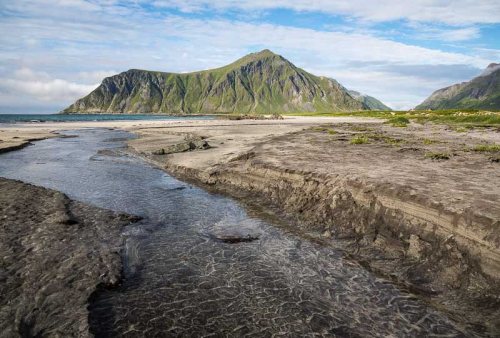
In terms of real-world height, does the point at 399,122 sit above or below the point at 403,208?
above

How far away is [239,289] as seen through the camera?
38.7 ft

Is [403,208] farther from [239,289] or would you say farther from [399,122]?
[399,122]

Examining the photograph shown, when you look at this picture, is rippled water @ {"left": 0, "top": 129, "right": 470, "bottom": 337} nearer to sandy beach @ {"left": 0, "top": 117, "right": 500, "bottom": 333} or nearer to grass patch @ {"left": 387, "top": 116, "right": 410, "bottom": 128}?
sandy beach @ {"left": 0, "top": 117, "right": 500, "bottom": 333}

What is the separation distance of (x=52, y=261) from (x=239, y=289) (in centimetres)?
694

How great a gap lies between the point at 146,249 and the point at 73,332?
19.0 ft

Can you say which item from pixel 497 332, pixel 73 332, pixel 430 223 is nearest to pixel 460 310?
pixel 497 332

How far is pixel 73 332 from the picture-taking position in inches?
355

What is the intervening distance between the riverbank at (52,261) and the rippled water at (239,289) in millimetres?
677

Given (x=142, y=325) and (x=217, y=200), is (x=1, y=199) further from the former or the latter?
(x=142, y=325)

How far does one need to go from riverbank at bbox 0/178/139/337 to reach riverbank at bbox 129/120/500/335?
9.37m

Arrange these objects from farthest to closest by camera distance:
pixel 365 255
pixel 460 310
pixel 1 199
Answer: pixel 1 199 → pixel 365 255 → pixel 460 310

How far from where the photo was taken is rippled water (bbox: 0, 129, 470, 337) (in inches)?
384

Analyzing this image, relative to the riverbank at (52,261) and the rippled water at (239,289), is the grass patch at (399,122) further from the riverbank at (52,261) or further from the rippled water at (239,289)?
the riverbank at (52,261)

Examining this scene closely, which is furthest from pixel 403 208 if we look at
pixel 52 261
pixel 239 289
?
pixel 52 261
